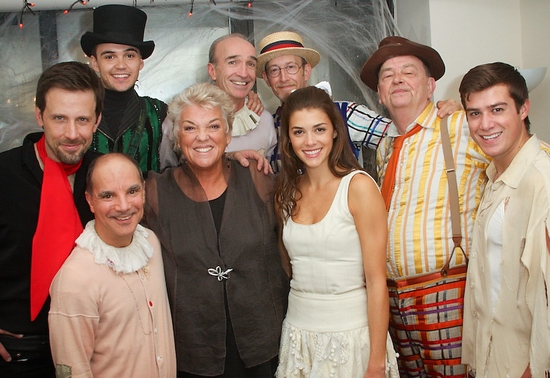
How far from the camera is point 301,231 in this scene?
2074mm

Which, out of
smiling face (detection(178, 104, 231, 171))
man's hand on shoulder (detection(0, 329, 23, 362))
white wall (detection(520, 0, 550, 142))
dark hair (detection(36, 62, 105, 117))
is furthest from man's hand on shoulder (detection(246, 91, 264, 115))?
white wall (detection(520, 0, 550, 142))

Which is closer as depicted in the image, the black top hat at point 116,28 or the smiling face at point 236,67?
the black top hat at point 116,28

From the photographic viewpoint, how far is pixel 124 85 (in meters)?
2.76

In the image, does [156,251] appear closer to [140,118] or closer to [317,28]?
[140,118]

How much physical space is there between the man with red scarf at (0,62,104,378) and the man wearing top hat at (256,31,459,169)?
3.94ft

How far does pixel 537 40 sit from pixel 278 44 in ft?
5.98

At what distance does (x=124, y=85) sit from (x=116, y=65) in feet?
0.37

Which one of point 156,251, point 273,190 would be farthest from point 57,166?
point 273,190

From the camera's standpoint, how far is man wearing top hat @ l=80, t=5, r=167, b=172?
8.81 feet

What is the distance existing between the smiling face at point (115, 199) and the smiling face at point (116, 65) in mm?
938

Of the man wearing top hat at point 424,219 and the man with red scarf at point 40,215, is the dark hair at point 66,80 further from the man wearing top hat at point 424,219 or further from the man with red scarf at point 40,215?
the man wearing top hat at point 424,219

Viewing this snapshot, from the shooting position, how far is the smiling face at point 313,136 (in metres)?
2.09

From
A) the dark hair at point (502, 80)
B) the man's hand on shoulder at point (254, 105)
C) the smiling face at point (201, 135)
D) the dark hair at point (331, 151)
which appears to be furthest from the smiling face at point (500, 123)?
the man's hand on shoulder at point (254, 105)

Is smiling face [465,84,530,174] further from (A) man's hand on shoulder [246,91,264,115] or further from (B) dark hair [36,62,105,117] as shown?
(B) dark hair [36,62,105,117]
